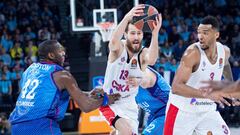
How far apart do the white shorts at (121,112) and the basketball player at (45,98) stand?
940 millimetres

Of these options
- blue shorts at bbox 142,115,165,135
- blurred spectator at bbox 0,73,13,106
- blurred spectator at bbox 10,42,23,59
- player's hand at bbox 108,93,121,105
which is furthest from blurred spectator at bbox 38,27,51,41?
player's hand at bbox 108,93,121,105

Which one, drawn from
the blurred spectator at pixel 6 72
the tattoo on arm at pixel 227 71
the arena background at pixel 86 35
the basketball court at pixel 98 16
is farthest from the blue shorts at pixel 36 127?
the blurred spectator at pixel 6 72

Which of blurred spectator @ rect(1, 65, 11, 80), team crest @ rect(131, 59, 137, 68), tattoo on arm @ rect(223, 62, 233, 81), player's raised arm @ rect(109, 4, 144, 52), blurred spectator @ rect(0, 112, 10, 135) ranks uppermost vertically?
player's raised arm @ rect(109, 4, 144, 52)

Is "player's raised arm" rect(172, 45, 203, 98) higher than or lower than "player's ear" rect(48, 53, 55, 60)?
lower

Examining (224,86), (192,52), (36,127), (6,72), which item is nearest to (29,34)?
(6,72)

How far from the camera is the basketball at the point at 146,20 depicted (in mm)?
6119

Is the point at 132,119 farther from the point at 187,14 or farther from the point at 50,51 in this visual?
the point at 187,14

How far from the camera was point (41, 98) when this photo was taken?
202 inches

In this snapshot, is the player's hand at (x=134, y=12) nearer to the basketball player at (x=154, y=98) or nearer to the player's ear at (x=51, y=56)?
the basketball player at (x=154, y=98)

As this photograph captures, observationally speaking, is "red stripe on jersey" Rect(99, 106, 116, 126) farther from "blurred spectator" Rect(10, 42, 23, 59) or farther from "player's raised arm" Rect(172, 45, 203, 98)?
"blurred spectator" Rect(10, 42, 23, 59)

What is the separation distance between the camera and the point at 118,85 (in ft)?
20.2

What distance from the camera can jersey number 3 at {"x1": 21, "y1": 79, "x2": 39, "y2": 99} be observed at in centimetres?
515

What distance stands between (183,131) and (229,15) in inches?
476

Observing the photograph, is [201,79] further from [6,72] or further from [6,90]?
[6,72]
